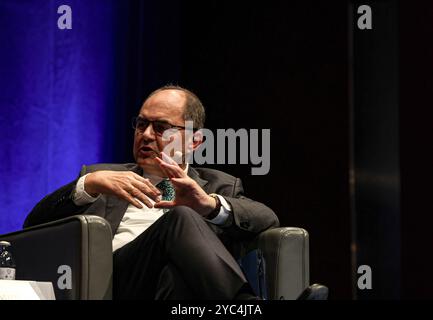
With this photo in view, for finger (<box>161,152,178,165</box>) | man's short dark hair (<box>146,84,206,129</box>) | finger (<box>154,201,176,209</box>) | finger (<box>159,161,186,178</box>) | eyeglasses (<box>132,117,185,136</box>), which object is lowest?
finger (<box>154,201,176,209</box>)

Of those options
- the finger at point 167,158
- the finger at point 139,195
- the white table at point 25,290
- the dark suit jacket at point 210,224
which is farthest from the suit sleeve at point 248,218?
the white table at point 25,290

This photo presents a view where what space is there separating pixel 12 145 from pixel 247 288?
1589mm

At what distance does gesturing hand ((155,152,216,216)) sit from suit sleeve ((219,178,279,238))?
10 cm

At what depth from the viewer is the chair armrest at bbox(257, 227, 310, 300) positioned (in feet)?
7.84

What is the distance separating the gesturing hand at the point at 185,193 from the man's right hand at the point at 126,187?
4 cm

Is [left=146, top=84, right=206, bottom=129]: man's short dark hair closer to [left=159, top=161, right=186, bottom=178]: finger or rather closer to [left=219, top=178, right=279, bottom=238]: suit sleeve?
[left=219, top=178, right=279, bottom=238]: suit sleeve

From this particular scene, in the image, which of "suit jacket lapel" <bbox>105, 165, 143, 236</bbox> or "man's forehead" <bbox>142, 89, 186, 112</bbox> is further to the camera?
"man's forehead" <bbox>142, 89, 186, 112</bbox>

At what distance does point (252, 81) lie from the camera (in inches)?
154

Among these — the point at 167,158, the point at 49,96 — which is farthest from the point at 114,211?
the point at 49,96

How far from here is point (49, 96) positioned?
11.0 ft

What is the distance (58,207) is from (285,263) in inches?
29.2

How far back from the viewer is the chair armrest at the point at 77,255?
2.06 m

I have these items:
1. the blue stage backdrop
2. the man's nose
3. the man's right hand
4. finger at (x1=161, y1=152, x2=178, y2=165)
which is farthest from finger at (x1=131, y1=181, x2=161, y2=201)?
the blue stage backdrop
